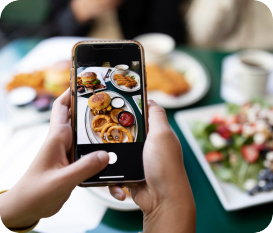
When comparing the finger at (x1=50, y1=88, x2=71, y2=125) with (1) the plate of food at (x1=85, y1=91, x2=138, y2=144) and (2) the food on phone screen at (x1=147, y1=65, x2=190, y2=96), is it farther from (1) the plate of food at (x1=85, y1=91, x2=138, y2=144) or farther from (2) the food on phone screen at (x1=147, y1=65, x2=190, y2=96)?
(2) the food on phone screen at (x1=147, y1=65, x2=190, y2=96)

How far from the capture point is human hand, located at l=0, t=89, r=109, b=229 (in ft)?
0.95

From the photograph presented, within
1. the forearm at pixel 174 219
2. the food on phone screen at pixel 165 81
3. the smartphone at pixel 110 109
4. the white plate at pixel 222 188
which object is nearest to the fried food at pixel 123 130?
the smartphone at pixel 110 109

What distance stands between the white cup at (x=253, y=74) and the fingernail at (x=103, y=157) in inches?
19.7

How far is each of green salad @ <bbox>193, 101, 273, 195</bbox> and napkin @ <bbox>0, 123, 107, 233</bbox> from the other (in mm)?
267

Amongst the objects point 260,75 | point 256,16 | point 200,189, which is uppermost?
point 256,16

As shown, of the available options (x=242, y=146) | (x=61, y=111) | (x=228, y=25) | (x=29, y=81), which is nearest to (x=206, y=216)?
(x=242, y=146)

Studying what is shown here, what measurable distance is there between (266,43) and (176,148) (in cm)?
77

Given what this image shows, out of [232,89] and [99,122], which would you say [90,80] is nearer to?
[99,122]

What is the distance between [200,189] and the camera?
49cm

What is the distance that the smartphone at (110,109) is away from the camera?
33 centimetres

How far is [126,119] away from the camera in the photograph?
1.11 ft

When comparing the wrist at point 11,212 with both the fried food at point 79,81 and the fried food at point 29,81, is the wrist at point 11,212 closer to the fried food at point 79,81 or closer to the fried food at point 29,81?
the fried food at point 79,81

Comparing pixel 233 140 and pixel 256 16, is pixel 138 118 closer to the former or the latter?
pixel 233 140

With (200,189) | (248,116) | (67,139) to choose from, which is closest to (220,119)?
(248,116)
